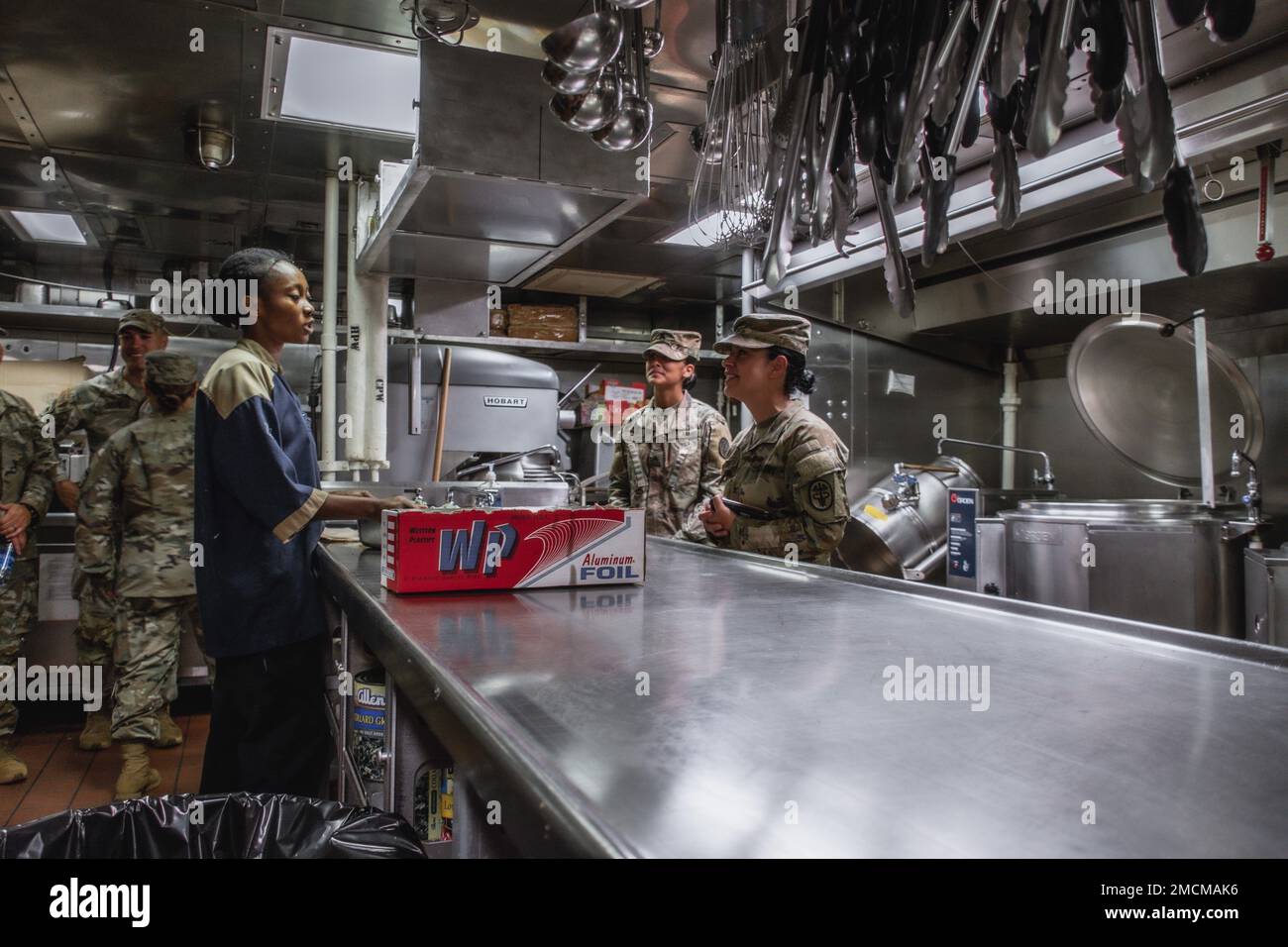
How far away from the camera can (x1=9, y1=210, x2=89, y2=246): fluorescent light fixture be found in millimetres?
4445

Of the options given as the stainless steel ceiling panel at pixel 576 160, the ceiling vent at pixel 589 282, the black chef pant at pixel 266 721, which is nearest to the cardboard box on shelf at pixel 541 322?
the ceiling vent at pixel 589 282

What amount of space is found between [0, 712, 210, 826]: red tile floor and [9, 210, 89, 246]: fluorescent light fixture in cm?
267

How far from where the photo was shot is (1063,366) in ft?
14.5

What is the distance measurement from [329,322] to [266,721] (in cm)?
218

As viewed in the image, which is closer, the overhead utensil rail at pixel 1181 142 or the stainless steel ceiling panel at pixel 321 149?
the overhead utensil rail at pixel 1181 142

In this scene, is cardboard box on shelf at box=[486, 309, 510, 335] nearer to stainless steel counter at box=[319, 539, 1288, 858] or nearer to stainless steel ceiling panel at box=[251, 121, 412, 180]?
stainless steel ceiling panel at box=[251, 121, 412, 180]

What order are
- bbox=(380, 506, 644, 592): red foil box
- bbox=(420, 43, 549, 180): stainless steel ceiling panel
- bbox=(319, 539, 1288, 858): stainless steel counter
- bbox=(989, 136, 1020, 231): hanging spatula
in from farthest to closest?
bbox=(420, 43, 549, 180): stainless steel ceiling panel → bbox=(380, 506, 644, 592): red foil box → bbox=(989, 136, 1020, 231): hanging spatula → bbox=(319, 539, 1288, 858): stainless steel counter

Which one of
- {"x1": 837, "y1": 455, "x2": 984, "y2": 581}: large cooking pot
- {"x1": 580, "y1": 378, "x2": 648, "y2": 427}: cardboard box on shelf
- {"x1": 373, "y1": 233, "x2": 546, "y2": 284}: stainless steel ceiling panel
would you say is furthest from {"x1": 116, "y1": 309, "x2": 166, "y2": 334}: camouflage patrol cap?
{"x1": 837, "y1": 455, "x2": 984, "y2": 581}: large cooking pot

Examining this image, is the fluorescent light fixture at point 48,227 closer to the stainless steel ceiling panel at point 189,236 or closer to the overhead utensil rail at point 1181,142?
the stainless steel ceiling panel at point 189,236

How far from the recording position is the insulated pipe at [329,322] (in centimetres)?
358

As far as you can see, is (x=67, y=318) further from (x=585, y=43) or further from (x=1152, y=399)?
(x=1152, y=399)

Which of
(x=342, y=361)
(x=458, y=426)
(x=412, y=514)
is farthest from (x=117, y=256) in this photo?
(x=412, y=514)

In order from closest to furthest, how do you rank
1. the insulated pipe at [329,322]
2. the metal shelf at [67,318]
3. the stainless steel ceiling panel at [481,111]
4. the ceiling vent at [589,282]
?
the stainless steel ceiling panel at [481,111] < the insulated pipe at [329,322] < the metal shelf at [67,318] < the ceiling vent at [589,282]

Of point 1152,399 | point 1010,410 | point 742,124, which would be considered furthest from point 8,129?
point 1010,410
